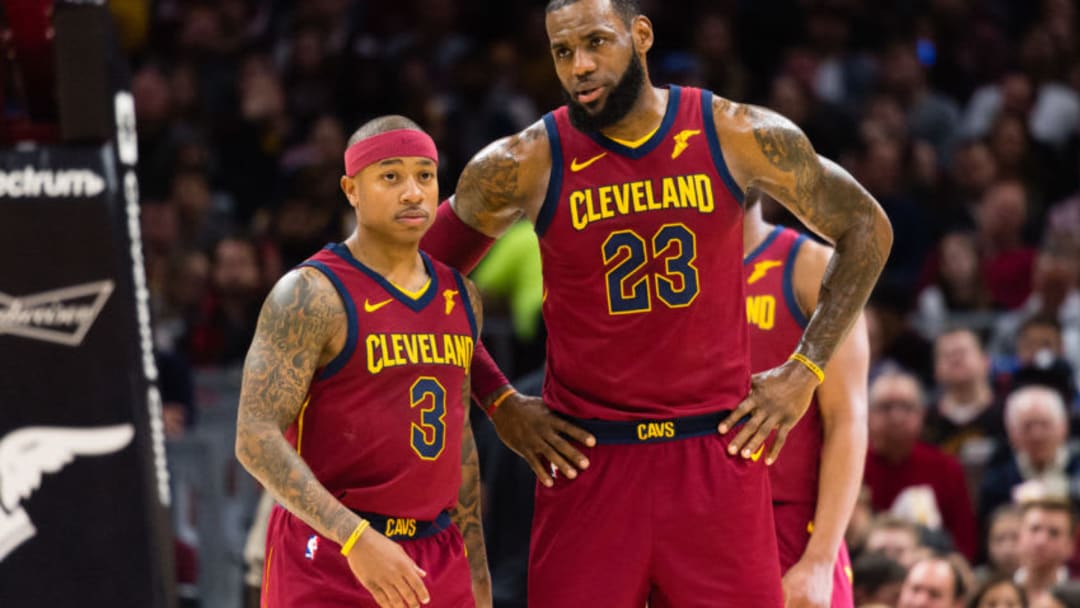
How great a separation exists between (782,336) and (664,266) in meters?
0.79

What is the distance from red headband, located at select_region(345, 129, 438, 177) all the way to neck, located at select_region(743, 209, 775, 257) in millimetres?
1141

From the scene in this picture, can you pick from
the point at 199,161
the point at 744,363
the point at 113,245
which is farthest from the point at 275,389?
the point at 199,161

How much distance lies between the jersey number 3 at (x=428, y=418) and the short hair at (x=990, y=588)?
3.68 meters

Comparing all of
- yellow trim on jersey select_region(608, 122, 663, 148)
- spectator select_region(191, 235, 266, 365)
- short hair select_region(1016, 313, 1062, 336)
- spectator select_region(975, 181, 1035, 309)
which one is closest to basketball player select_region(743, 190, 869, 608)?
yellow trim on jersey select_region(608, 122, 663, 148)

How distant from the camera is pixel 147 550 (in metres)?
5.04

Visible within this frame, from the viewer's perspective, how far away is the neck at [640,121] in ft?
15.6

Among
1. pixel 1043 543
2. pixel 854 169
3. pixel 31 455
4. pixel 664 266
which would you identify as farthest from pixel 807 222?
pixel 854 169

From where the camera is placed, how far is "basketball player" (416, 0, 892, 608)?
15.3 feet

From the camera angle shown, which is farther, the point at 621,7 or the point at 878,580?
the point at 878,580

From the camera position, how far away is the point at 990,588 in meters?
7.42

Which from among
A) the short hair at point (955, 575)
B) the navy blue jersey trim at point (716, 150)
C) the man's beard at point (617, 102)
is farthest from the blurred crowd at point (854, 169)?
the man's beard at point (617, 102)

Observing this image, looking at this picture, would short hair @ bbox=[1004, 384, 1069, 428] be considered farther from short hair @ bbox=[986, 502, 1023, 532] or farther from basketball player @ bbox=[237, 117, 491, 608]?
basketball player @ bbox=[237, 117, 491, 608]

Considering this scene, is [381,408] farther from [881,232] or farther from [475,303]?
[881,232]

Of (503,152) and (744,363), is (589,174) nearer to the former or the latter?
(503,152)
